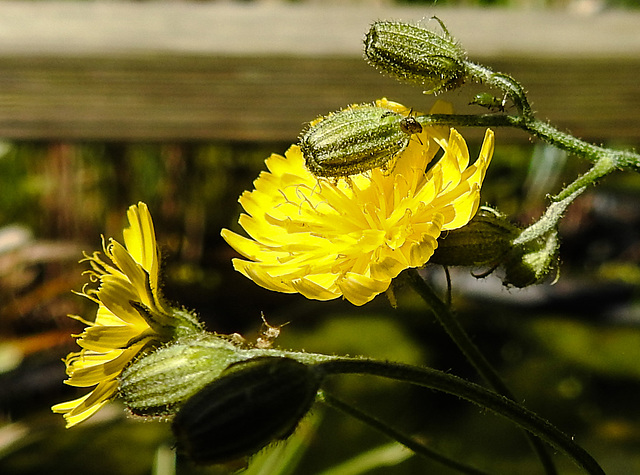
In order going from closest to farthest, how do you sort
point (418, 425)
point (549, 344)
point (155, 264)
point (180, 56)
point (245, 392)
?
point (245, 392), point (155, 264), point (180, 56), point (418, 425), point (549, 344)

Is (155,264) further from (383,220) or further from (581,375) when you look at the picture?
(581,375)

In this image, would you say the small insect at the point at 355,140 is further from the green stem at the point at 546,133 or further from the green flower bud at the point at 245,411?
the green flower bud at the point at 245,411

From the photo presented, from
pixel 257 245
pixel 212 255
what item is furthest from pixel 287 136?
pixel 257 245

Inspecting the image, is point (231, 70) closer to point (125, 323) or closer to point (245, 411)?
point (125, 323)

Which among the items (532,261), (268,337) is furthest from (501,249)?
(268,337)

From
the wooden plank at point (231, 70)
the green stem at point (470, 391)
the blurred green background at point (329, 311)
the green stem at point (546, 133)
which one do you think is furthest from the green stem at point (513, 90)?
the blurred green background at point (329, 311)

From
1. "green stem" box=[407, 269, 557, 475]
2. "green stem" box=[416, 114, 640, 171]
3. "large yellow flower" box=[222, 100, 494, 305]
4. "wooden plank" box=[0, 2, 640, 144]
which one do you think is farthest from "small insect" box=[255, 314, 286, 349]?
"wooden plank" box=[0, 2, 640, 144]
